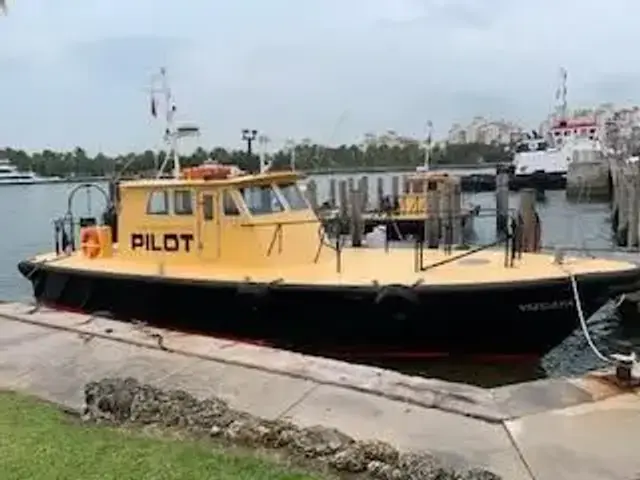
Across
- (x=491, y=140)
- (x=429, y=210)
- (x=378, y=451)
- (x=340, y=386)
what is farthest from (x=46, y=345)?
(x=491, y=140)

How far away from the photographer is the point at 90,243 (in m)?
15.7

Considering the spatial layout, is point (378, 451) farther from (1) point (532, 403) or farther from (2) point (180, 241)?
(2) point (180, 241)

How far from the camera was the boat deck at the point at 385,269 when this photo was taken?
12.2 meters

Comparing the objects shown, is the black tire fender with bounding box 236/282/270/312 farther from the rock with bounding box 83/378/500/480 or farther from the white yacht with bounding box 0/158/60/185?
the white yacht with bounding box 0/158/60/185

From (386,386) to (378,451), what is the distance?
195 cm

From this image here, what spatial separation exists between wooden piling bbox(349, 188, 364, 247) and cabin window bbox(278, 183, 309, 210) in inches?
319

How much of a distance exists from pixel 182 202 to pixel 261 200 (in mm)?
1251

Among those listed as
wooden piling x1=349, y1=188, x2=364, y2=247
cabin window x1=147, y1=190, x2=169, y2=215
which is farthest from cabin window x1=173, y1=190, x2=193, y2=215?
wooden piling x1=349, y1=188, x2=364, y2=247

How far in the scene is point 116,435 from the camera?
619 cm

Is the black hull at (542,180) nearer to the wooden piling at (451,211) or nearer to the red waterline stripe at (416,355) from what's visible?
the wooden piling at (451,211)

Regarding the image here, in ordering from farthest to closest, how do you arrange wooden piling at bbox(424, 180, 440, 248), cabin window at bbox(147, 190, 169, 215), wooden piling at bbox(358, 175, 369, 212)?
wooden piling at bbox(358, 175, 369, 212)
wooden piling at bbox(424, 180, 440, 248)
cabin window at bbox(147, 190, 169, 215)

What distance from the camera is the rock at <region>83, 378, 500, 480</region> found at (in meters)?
5.35

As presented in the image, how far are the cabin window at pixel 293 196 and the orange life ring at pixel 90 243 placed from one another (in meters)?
3.81

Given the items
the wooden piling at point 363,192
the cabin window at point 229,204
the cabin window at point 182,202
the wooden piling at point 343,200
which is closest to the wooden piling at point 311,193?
the wooden piling at point 343,200
